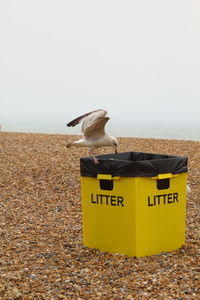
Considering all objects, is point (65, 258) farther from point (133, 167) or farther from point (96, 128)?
point (96, 128)

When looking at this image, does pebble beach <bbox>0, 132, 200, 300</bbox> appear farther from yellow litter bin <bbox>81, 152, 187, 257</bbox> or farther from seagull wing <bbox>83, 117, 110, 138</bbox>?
seagull wing <bbox>83, 117, 110, 138</bbox>

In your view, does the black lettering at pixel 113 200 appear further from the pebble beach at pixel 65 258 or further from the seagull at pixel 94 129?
the seagull at pixel 94 129

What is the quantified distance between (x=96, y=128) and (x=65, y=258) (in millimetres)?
1752

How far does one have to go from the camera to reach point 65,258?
15.5ft

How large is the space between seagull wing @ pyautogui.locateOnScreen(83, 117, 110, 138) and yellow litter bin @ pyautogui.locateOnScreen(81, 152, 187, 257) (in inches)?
28.5

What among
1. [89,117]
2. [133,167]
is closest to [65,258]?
[133,167]

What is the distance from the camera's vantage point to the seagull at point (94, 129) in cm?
522

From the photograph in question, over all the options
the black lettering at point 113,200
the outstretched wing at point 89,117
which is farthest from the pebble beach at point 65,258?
the outstretched wing at point 89,117

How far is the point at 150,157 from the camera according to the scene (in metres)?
5.45

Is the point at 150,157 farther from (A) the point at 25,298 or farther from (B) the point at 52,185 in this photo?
(B) the point at 52,185

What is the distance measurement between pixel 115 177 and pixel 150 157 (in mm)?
1126

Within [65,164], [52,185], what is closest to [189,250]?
[52,185]

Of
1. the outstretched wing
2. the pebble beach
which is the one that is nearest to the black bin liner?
the outstretched wing

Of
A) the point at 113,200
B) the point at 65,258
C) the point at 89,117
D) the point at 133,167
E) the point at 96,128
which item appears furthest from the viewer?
the point at 96,128
